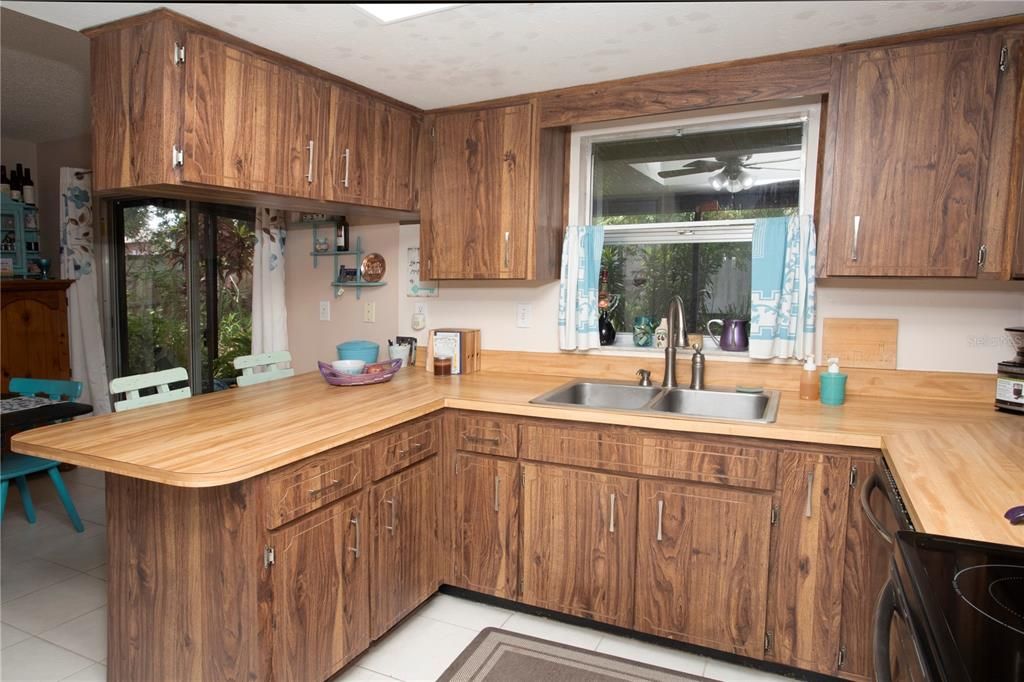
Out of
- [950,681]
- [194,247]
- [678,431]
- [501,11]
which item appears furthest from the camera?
[194,247]

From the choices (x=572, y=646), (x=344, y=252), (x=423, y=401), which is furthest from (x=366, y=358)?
(x=572, y=646)

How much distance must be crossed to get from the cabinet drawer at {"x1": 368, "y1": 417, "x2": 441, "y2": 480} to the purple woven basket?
1.43 feet

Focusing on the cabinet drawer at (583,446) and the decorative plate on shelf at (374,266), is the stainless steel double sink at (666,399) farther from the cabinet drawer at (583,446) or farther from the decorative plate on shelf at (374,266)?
the decorative plate on shelf at (374,266)

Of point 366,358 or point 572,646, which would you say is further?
point 366,358

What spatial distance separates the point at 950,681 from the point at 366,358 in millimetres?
2861

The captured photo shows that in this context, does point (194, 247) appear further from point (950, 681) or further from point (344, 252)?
point (950, 681)

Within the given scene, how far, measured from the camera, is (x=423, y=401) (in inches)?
96.0

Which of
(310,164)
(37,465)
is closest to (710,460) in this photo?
(310,164)

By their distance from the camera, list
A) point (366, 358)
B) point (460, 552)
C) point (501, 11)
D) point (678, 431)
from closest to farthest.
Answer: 1. point (501, 11)
2. point (678, 431)
3. point (460, 552)
4. point (366, 358)

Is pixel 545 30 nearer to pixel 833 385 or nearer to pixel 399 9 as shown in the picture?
pixel 399 9

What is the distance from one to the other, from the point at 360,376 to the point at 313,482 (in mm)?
911

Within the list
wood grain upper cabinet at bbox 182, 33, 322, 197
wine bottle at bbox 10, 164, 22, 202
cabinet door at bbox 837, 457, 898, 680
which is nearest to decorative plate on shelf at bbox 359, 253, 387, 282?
wood grain upper cabinet at bbox 182, 33, 322, 197

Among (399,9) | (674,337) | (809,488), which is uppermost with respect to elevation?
(399,9)

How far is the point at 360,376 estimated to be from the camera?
275 centimetres
